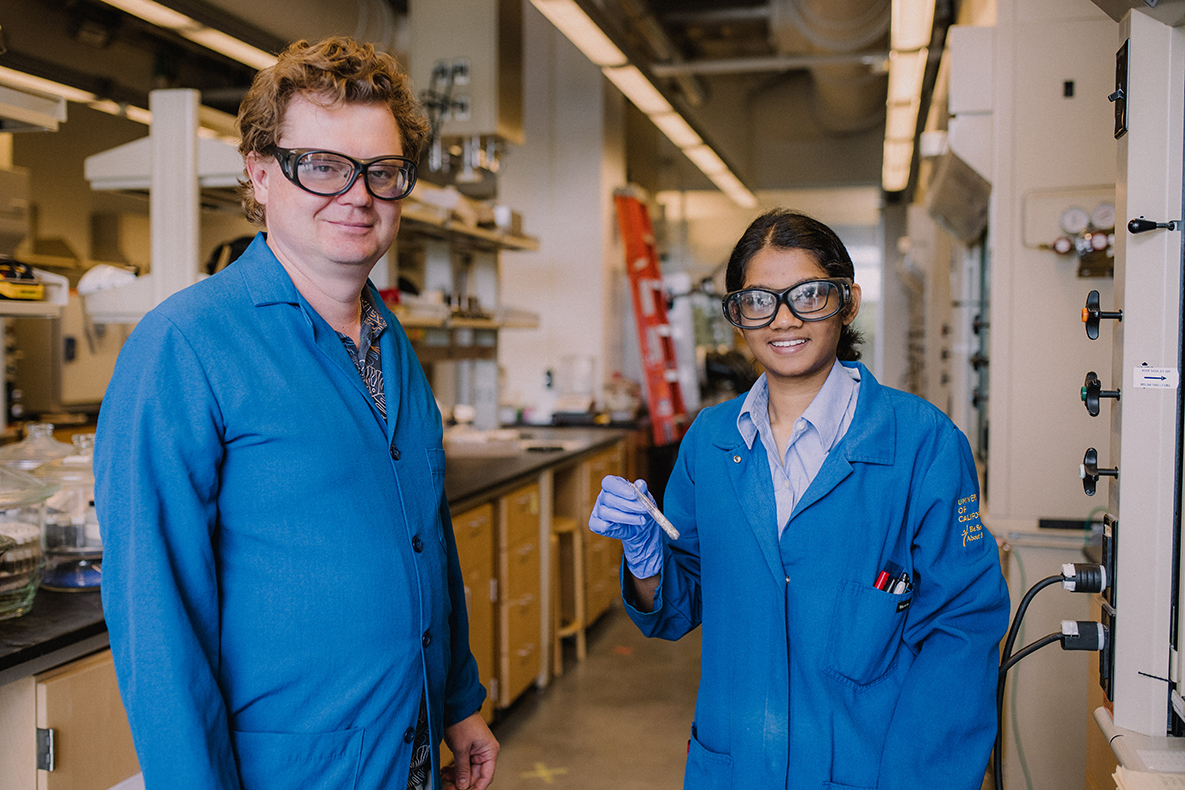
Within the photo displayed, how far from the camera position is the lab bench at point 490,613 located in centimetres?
167

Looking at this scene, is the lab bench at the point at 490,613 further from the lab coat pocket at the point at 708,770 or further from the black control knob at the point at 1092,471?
the black control knob at the point at 1092,471

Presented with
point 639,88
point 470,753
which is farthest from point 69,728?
point 639,88

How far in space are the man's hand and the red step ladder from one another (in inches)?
201

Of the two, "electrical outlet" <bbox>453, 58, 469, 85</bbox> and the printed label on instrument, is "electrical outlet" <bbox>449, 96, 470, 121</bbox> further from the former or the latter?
the printed label on instrument

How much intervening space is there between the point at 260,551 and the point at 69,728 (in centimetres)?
86

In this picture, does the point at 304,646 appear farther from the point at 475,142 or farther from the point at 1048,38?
the point at 475,142

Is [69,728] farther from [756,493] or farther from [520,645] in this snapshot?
[520,645]

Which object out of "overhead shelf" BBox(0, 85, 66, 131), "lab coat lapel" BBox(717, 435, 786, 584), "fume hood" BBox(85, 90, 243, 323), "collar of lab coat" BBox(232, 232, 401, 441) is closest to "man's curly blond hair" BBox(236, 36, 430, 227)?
"collar of lab coat" BBox(232, 232, 401, 441)

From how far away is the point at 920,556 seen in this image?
1.45 m

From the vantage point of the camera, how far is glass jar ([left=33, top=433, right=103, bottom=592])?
2.01 meters

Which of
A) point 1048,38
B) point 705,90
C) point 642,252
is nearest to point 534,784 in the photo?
point 1048,38

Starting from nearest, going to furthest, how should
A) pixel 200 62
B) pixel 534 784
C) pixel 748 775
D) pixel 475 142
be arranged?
pixel 748 775 < pixel 534 784 < pixel 475 142 < pixel 200 62

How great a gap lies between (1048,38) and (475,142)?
2.86 m

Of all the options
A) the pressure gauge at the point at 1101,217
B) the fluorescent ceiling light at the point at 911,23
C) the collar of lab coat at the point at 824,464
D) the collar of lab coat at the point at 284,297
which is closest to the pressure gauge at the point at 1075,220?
the pressure gauge at the point at 1101,217
